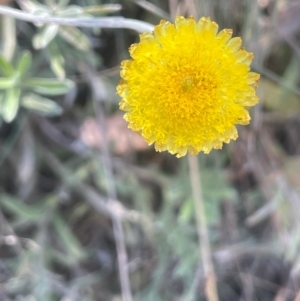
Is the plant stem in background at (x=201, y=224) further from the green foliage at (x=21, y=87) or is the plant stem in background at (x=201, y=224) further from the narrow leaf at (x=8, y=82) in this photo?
the narrow leaf at (x=8, y=82)

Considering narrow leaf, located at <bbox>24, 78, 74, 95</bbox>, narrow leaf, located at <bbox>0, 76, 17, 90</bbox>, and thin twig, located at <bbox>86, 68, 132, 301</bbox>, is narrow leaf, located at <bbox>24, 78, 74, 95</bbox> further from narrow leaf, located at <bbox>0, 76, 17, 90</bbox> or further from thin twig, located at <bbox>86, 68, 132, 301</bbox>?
thin twig, located at <bbox>86, 68, 132, 301</bbox>

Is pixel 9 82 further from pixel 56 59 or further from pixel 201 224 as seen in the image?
pixel 201 224

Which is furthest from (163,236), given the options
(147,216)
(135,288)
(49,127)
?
(49,127)

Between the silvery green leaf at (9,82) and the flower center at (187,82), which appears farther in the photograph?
the silvery green leaf at (9,82)

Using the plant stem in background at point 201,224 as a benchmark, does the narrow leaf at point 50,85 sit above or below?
above

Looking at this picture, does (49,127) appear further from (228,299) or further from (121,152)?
(228,299)

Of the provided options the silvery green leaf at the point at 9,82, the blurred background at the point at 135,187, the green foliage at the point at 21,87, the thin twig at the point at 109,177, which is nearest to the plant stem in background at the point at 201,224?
the blurred background at the point at 135,187
